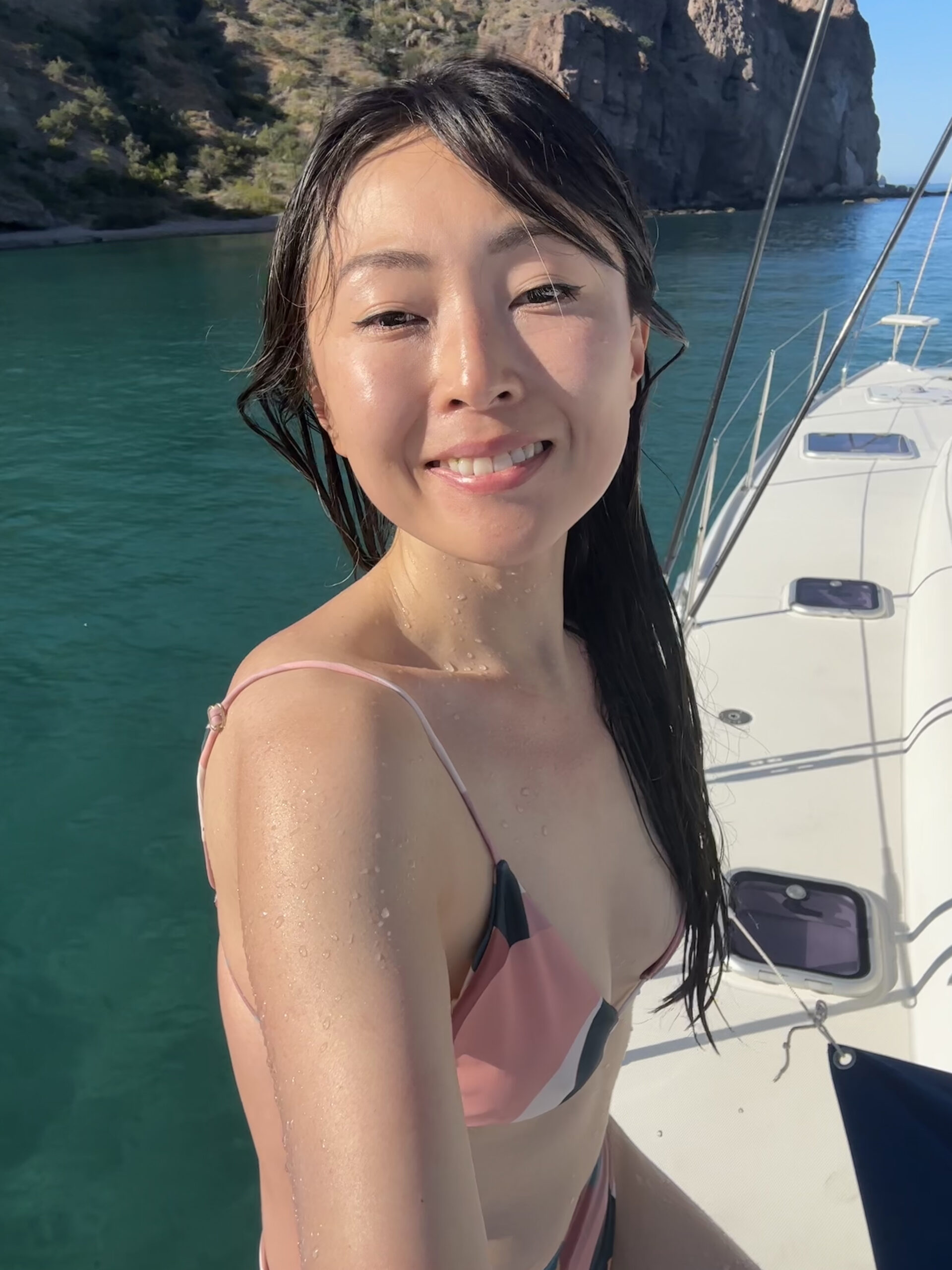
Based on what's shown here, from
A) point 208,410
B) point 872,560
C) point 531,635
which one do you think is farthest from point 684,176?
point 531,635

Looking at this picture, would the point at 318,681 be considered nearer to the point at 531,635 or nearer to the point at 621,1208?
the point at 531,635

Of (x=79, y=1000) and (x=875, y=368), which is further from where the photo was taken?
(x=875, y=368)

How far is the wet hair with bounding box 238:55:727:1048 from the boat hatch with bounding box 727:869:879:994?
0.99 metres

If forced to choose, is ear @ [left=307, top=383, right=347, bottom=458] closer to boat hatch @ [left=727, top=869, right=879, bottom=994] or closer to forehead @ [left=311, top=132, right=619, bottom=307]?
forehead @ [left=311, top=132, right=619, bottom=307]

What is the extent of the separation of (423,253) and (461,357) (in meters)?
0.10

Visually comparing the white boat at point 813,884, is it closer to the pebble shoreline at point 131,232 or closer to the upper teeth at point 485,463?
the upper teeth at point 485,463

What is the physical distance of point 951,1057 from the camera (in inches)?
72.3

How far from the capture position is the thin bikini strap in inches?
30.3

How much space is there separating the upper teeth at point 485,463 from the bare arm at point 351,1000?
0.27 metres

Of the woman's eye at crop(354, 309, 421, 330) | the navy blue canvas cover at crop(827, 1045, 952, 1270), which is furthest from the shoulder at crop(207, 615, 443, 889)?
the navy blue canvas cover at crop(827, 1045, 952, 1270)

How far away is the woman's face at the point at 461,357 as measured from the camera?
2.64ft

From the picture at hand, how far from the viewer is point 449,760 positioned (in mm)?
823

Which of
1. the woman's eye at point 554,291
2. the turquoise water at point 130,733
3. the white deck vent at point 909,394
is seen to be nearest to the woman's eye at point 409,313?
the woman's eye at point 554,291

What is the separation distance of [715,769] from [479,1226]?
2474 millimetres
